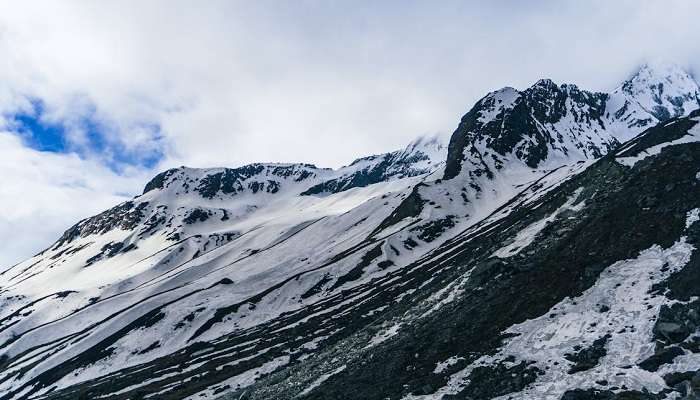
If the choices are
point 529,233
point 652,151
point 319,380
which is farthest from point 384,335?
point 652,151

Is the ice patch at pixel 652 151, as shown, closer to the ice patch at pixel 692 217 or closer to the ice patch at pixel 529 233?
the ice patch at pixel 529 233

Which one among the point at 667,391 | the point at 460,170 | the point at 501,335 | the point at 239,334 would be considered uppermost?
the point at 460,170

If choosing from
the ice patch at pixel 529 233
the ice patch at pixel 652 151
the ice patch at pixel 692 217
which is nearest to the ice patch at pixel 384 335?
the ice patch at pixel 529 233

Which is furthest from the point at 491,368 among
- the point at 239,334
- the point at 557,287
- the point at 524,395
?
the point at 239,334

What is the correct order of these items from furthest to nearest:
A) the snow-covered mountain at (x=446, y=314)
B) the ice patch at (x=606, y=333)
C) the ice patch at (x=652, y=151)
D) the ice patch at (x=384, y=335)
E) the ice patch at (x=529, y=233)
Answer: the ice patch at (x=652, y=151)
the ice patch at (x=529, y=233)
the ice patch at (x=384, y=335)
the snow-covered mountain at (x=446, y=314)
the ice patch at (x=606, y=333)

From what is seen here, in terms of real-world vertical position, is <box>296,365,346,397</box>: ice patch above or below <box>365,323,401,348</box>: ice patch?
below

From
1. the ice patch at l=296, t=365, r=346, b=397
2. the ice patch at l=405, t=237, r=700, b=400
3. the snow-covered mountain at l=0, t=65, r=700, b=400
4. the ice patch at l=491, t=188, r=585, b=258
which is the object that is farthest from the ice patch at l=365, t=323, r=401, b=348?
the ice patch at l=405, t=237, r=700, b=400

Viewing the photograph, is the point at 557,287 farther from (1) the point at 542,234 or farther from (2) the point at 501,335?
(1) the point at 542,234

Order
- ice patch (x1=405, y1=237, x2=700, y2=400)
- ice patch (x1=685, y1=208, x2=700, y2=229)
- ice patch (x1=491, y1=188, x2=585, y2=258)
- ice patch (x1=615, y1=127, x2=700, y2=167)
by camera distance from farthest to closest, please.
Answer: ice patch (x1=615, y1=127, x2=700, y2=167) < ice patch (x1=491, y1=188, x2=585, y2=258) < ice patch (x1=685, y1=208, x2=700, y2=229) < ice patch (x1=405, y1=237, x2=700, y2=400)

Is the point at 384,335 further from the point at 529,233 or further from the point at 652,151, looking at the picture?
the point at 652,151

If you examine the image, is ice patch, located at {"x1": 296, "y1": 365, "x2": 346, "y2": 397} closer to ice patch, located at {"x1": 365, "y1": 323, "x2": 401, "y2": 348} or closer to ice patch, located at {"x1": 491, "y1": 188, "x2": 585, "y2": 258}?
ice patch, located at {"x1": 365, "y1": 323, "x2": 401, "y2": 348}

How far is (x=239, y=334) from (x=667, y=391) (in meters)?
78.6

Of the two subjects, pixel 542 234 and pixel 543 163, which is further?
pixel 543 163

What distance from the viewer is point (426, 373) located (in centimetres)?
3678
